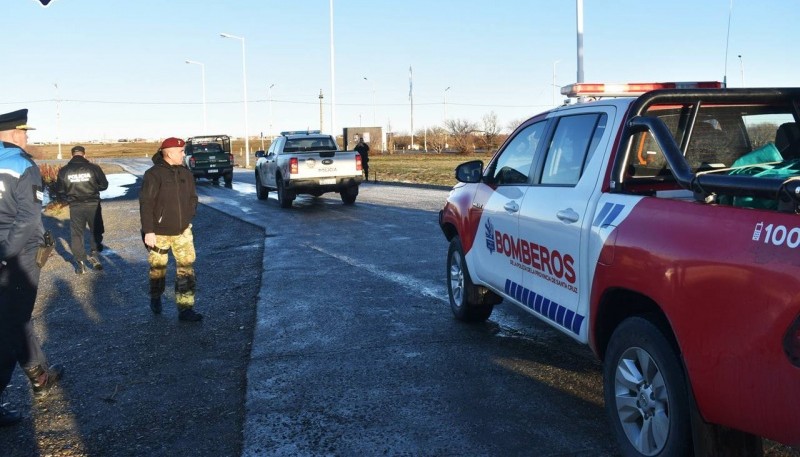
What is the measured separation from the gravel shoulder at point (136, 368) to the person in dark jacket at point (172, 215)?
34 centimetres

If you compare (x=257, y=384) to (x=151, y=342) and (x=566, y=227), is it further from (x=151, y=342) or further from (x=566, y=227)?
(x=566, y=227)

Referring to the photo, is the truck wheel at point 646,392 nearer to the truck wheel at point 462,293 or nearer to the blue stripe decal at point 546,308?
the blue stripe decal at point 546,308

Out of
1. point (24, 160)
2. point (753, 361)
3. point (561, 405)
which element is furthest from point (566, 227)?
point (24, 160)

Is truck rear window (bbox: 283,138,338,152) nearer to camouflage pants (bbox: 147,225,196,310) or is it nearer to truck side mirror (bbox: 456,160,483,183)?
camouflage pants (bbox: 147,225,196,310)

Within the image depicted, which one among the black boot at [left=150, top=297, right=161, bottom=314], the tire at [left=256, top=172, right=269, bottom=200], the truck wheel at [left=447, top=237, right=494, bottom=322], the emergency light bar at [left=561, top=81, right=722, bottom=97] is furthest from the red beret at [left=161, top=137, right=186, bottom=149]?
the tire at [left=256, top=172, right=269, bottom=200]

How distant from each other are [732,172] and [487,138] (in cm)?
6631

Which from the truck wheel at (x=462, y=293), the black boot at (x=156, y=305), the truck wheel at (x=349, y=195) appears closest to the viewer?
the truck wheel at (x=462, y=293)

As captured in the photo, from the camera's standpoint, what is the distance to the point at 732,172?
384 centimetres

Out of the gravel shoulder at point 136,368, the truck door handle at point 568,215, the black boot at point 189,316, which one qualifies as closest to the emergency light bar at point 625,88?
the truck door handle at point 568,215

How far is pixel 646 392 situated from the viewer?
3.56 meters

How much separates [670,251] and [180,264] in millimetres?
5342

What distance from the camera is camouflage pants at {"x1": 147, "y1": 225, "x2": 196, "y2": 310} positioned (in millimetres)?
7375

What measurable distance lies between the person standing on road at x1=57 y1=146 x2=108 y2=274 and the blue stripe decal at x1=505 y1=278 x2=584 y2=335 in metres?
7.75

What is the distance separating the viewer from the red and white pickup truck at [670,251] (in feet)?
8.96
